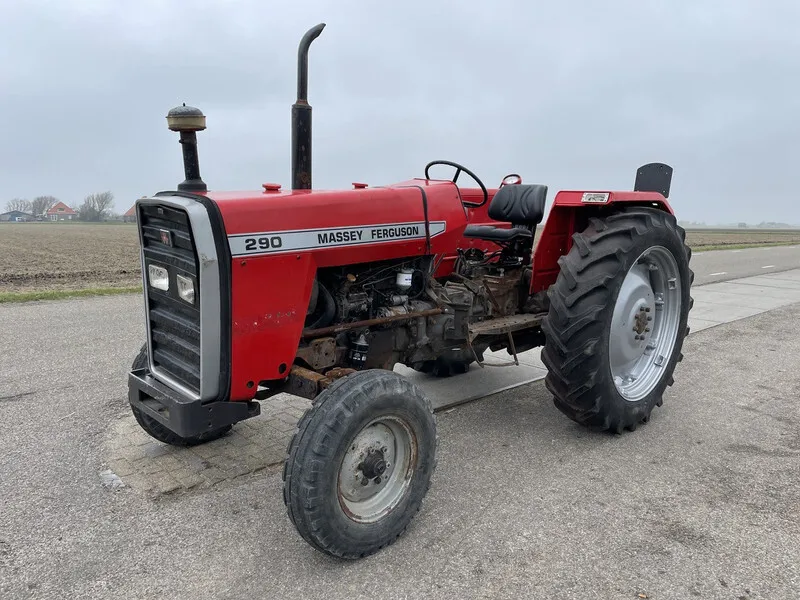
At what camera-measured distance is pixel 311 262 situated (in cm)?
277

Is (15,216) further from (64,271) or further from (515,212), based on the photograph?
(515,212)

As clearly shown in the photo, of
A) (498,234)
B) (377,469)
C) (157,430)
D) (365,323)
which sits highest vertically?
(498,234)

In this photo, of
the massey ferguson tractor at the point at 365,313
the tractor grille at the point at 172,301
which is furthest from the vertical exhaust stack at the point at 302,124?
the tractor grille at the point at 172,301

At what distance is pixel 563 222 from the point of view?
161 inches

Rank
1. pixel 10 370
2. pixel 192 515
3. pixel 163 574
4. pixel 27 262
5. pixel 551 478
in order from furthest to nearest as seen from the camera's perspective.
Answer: pixel 27 262 → pixel 10 370 → pixel 551 478 → pixel 192 515 → pixel 163 574

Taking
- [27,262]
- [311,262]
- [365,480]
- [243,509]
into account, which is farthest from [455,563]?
[27,262]

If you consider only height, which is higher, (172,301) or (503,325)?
(172,301)

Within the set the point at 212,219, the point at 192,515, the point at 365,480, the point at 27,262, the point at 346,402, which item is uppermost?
the point at 212,219

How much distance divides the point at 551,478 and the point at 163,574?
188 centimetres

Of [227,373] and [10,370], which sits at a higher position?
[227,373]

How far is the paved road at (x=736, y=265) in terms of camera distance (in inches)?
495

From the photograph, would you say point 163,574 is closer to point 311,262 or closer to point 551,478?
point 311,262

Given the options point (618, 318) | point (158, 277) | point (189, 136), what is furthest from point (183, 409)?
point (618, 318)

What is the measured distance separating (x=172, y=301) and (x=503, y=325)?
1932mm
